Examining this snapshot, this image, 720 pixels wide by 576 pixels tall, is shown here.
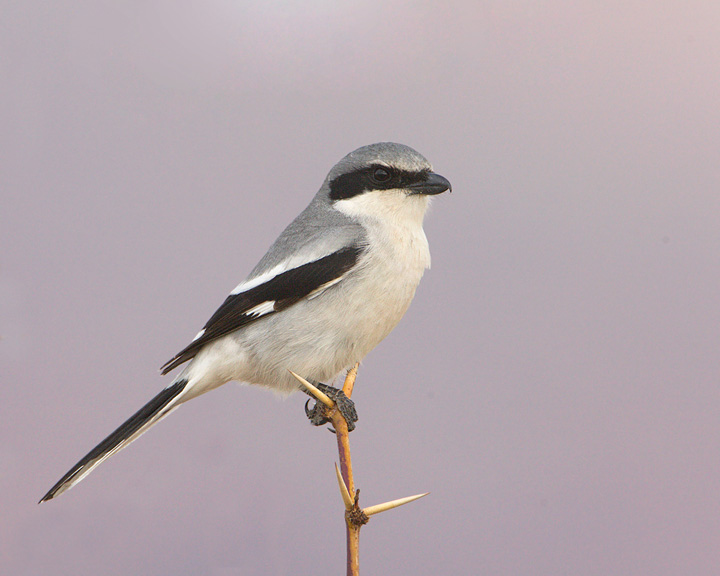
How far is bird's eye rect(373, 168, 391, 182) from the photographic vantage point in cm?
343

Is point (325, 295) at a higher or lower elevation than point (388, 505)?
higher

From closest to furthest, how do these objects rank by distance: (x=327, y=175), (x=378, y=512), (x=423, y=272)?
1. (x=378, y=512)
2. (x=423, y=272)
3. (x=327, y=175)

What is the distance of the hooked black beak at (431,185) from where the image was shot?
3.32 meters

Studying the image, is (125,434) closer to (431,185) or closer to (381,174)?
(381,174)

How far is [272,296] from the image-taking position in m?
3.29

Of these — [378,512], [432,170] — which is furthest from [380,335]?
[378,512]

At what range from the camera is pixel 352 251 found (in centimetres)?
327

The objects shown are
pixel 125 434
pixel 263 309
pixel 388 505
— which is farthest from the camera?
pixel 263 309

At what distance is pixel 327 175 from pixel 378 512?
6.64 feet

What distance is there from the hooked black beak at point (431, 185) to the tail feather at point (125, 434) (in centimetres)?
150

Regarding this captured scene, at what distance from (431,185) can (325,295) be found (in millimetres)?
764

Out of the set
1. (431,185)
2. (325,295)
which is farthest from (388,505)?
(431,185)

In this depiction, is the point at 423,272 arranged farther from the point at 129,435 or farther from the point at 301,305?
the point at 129,435

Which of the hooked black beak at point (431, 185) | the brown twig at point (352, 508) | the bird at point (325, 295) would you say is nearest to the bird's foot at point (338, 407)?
the bird at point (325, 295)
